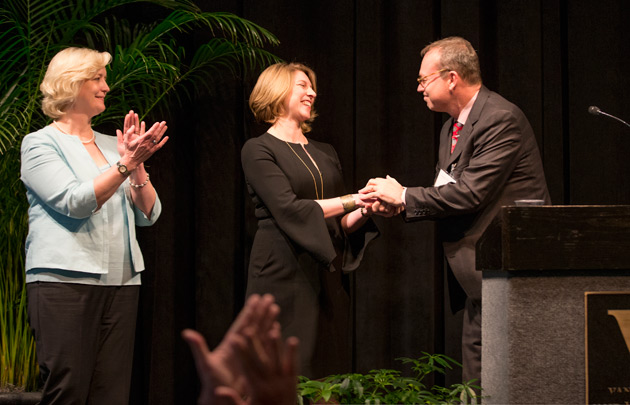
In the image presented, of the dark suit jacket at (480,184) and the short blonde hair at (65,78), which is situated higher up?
the short blonde hair at (65,78)

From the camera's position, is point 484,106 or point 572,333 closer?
point 572,333

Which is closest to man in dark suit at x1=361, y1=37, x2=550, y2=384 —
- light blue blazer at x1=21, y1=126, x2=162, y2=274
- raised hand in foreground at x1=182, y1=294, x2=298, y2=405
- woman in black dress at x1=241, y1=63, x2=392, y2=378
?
woman in black dress at x1=241, y1=63, x2=392, y2=378

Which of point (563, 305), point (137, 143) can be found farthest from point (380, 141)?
point (563, 305)

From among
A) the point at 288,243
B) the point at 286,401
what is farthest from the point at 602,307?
the point at 288,243

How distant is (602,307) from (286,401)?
1158mm

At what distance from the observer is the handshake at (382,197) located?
9.41 feet

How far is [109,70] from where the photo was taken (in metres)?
3.05

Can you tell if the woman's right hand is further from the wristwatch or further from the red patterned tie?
the red patterned tie

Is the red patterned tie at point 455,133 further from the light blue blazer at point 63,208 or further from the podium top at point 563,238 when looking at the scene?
the light blue blazer at point 63,208

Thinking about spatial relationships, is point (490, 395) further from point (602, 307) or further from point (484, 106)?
point (484, 106)

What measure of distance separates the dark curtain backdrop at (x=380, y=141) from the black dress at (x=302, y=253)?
59 cm

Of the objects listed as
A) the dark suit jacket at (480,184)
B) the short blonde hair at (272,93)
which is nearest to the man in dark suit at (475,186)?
the dark suit jacket at (480,184)

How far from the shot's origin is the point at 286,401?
0.80 m

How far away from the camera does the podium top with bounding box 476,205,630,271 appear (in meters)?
1.71
